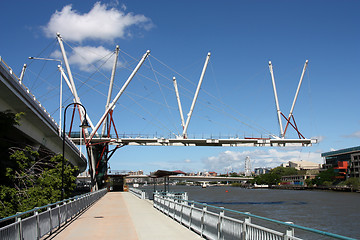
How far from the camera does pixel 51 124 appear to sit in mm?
38625

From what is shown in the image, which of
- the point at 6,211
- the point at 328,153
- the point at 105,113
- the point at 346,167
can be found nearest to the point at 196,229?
the point at 6,211

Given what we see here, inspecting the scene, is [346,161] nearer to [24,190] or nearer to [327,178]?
[327,178]

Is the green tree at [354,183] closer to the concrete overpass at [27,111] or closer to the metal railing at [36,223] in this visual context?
the concrete overpass at [27,111]

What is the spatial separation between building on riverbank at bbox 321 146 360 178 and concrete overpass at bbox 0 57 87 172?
12142 cm

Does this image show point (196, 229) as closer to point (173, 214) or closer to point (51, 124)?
point (173, 214)

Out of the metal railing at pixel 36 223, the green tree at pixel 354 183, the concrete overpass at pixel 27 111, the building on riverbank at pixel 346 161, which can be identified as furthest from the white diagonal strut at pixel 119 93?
the building on riverbank at pixel 346 161

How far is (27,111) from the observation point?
105 feet

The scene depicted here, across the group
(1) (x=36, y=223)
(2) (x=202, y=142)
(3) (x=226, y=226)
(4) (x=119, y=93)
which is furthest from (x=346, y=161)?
(1) (x=36, y=223)

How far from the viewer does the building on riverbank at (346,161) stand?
141 m

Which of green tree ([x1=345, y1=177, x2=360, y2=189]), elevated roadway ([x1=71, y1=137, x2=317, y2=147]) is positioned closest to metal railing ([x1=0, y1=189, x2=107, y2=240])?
elevated roadway ([x1=71, y1=137, x2=317, y2=147])

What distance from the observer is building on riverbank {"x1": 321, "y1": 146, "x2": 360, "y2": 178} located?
14112 cm

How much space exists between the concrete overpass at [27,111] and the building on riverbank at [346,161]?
121m

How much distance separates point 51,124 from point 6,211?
1402cm

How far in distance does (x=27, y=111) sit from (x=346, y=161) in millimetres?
141048
